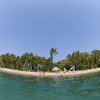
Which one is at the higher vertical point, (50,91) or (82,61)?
(82,61)

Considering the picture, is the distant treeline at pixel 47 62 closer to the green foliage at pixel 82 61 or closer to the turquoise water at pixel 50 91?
the green foliage at pixel 82 61

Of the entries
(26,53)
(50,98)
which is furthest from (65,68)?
(50,98)

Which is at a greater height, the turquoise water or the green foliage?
the green foliage

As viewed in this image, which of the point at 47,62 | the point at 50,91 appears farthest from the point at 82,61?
the point at 50,91

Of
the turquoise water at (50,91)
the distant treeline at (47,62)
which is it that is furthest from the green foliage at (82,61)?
the turquoise water at (50,91)

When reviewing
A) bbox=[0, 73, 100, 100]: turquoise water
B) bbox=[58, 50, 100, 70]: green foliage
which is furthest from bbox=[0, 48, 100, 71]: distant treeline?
bbox=[0, 73, 100, 100]: turquoise water

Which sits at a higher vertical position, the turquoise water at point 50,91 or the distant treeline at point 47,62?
the distant treeline at point 47,62

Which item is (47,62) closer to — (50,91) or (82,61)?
(82,61)

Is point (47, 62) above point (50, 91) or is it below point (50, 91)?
above

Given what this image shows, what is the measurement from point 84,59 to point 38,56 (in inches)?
1019

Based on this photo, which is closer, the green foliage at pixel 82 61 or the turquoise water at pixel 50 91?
the turquoise water at pixel 50 91

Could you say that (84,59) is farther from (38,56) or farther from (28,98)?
(28,98)

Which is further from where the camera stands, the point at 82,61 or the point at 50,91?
the point at 82,61

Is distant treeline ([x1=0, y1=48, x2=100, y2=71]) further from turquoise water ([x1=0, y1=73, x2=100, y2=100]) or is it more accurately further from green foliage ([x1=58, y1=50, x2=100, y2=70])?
turquoise water ([x1=0, y1=73, x2=100, y2=100])
